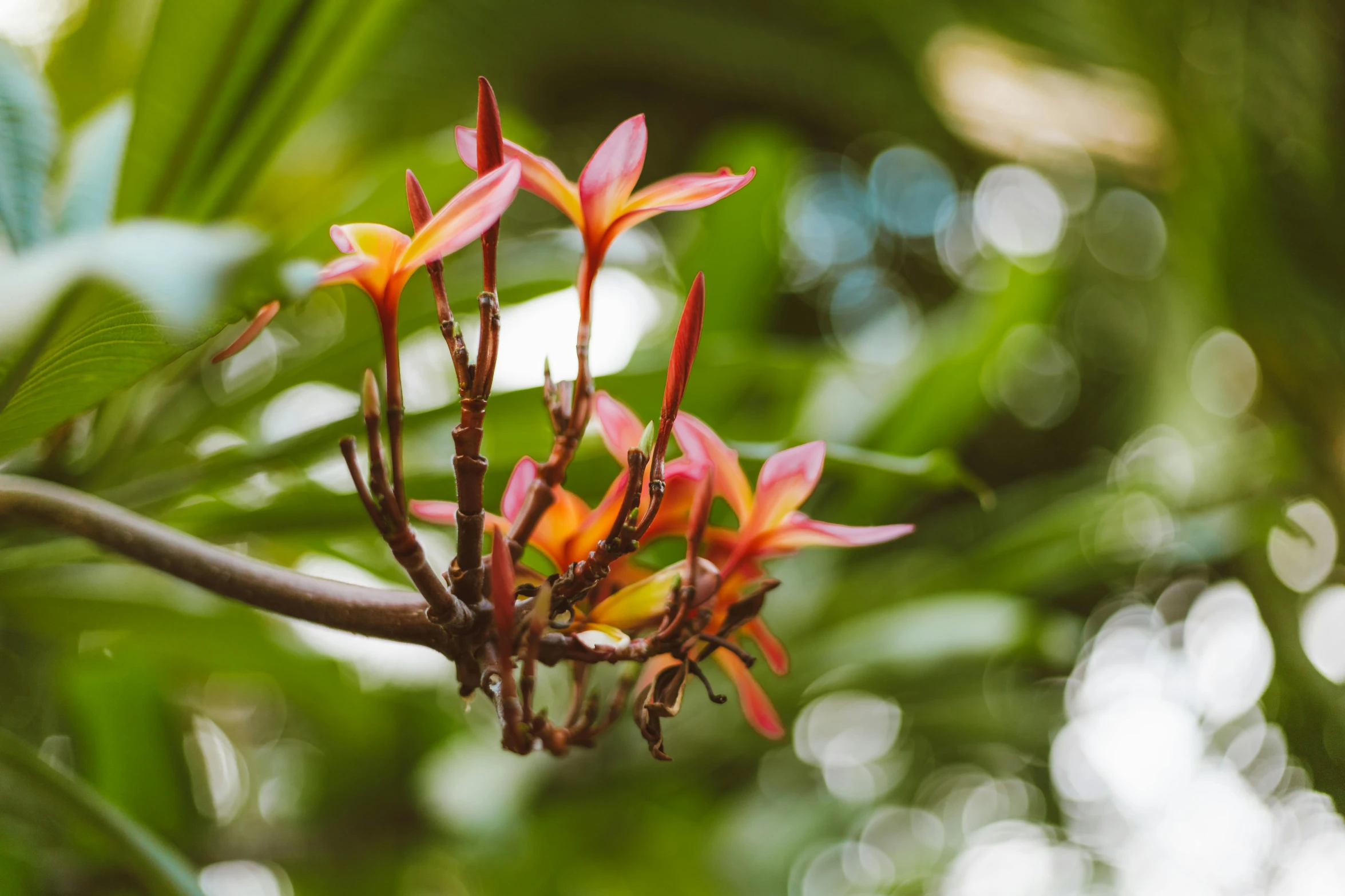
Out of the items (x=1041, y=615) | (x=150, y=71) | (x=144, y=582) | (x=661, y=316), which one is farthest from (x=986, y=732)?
(x=150, y=71)

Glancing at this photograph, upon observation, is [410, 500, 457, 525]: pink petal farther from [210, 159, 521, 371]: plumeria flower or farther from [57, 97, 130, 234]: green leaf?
[57, 97, 130, 234]: green leaf

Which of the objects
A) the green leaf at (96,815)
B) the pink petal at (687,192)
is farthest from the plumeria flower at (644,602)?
the green leaf at (96,815)

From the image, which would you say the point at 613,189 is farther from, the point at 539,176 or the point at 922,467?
the point at 922,467

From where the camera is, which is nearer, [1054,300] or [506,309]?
[506,309]

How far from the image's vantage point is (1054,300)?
30.7 inches

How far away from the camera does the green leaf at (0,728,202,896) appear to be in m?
0.35

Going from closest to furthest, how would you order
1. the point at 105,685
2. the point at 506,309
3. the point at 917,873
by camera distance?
the point at 506,309, the point at 105,685, the point at 917,873

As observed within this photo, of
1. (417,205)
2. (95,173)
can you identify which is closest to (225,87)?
(95,173)

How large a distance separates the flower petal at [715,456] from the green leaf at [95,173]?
12.3 inches

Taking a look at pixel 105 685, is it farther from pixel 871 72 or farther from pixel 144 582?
pixel 871 72

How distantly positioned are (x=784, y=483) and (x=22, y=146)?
0.34 meters

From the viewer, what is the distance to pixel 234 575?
220mm

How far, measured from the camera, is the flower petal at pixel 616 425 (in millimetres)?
273

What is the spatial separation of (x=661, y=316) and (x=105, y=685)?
1.87 feet
